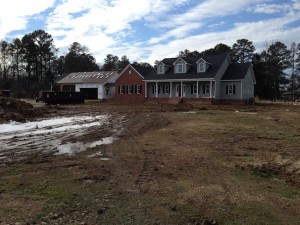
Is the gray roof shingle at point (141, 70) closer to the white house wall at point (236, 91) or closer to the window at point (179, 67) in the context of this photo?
the window at point (179, 67)

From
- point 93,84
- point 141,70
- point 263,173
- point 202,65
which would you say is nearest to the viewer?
point 263,173

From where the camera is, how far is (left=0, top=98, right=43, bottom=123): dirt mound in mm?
21161

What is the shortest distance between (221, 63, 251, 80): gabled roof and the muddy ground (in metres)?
31.6

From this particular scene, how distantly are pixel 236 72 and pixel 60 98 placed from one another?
2257cm

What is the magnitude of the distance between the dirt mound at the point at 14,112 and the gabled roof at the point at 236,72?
2651 centimetres

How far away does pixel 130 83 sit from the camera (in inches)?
2029

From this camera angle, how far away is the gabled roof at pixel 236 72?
44028 millimetres

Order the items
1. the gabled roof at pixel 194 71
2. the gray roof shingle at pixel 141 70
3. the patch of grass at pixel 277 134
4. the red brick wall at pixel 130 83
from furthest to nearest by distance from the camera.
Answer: the gray roof shingle at pixel 141 70 → the red brick wall at pixel 130 83 → the gabled roof at pixel 194 71 → the patch of grass at pixel 277 134

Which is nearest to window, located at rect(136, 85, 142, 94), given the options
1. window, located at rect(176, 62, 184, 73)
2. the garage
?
window, located at rect(176, 62, 184, 73)

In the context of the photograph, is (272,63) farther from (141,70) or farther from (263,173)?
(263,173)

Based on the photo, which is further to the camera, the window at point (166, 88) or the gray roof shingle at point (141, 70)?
the gray roof shingle at point (141, 70)

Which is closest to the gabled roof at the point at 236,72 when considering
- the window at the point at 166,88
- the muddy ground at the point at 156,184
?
the window at the point at 166,88

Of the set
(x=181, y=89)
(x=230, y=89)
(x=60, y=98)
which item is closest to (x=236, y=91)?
(x=230, y=89)

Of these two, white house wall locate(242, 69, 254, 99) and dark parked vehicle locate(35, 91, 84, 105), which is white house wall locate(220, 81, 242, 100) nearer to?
white house wall locate(242, 69, 254, 99)
